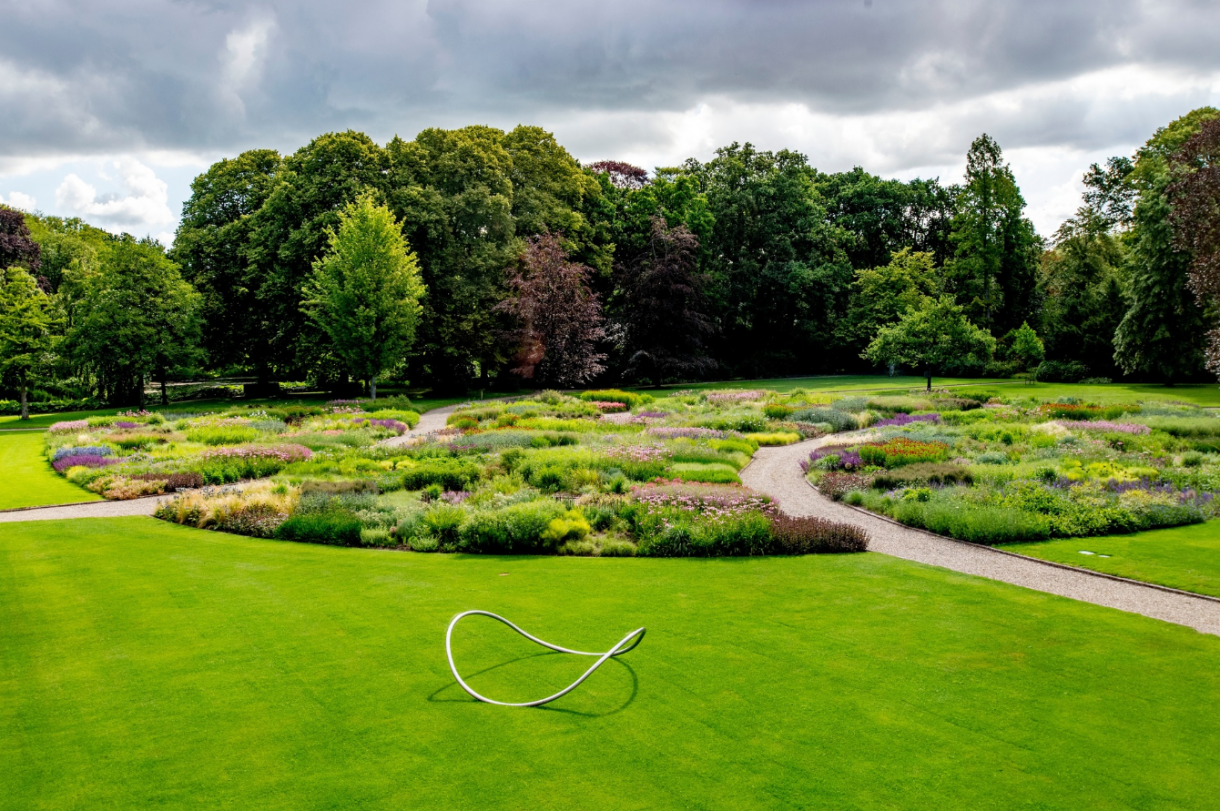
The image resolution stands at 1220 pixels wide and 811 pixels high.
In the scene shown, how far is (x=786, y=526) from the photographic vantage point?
11547mm

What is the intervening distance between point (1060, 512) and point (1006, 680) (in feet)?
24.7

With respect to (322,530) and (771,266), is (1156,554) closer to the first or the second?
(322,530)

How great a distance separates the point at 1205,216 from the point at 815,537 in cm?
2014

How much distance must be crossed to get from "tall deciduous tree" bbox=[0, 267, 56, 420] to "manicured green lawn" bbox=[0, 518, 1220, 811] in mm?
27708

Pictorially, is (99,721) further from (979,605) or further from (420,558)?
(979,605)

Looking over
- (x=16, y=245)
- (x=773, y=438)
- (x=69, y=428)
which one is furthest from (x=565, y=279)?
(x=16, y=245)

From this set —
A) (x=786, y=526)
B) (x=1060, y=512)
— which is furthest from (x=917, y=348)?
(x=786, y=526)

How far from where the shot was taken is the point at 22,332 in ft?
103

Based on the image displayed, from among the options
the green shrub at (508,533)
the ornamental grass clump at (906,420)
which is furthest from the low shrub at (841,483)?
the ornamental grass clump at (906,420)

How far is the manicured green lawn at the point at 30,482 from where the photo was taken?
15.4m

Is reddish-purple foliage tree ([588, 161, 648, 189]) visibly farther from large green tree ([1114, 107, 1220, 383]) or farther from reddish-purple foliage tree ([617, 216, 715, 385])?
large green tree ([1114, 107, 1220, 383])

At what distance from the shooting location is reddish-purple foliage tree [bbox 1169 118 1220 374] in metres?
21.6

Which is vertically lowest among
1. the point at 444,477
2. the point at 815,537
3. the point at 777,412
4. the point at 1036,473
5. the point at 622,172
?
the point at 815,537

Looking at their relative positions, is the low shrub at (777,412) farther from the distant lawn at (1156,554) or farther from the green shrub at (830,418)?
the distant lawn at (1156,554)
